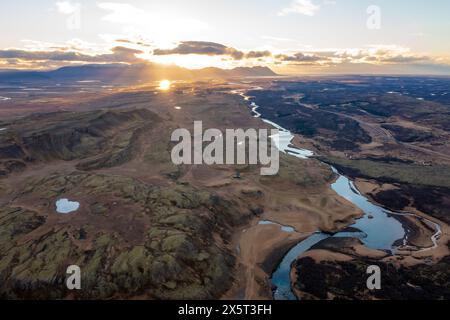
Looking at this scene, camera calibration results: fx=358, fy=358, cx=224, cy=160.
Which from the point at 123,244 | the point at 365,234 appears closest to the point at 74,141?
the point at 123,244

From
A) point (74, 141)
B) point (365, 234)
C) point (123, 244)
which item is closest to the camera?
point (123, 244)

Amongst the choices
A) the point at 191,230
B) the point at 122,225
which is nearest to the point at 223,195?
the point at 191,230

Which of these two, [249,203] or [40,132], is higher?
[40,132]

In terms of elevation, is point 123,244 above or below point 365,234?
above

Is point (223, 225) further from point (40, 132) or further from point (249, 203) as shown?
point (40, 132)

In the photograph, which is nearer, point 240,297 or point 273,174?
point 240,297

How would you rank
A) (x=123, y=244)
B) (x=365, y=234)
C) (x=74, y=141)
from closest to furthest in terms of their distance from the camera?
(x=123, y=244) < (x=365, y=234) < (x=74, y=141)

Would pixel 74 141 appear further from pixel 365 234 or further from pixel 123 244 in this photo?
pixel 365 234

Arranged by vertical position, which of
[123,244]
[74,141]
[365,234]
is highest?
[74,141]

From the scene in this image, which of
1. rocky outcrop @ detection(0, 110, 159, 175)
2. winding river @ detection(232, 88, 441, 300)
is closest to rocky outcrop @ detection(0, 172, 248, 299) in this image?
winding river @ detection(232, 88, 441, 300)

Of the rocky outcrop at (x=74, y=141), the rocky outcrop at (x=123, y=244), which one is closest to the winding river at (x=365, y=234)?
the rocky outcrop at (x=123, y=244)

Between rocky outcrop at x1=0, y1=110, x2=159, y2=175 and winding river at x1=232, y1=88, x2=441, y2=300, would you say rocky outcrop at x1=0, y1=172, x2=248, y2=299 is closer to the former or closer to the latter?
winding river at x1=232, y1=88, x2=441, y2=300
